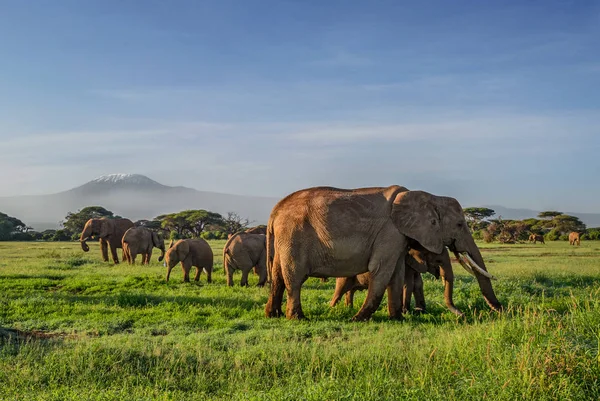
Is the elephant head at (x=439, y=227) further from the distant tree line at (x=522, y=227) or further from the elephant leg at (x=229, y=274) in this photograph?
the distant tree line at (x=522, y=227)

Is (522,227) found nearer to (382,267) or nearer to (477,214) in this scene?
(477,214)

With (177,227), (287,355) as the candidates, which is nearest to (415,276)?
(287,355)

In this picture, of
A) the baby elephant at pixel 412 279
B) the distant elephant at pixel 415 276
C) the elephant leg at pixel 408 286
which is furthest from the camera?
the elephant leg at pixel 408 286

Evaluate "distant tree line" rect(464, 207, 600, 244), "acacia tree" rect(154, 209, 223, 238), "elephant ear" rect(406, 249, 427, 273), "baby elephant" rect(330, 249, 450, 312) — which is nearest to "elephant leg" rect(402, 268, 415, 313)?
"baby elephant" rect(330, 249, 450, 312)

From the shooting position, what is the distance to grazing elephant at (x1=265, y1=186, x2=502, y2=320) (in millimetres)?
11641

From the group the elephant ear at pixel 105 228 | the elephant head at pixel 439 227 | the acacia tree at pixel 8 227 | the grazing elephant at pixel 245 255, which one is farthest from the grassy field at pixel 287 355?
the acacia tree at pixel 8 227

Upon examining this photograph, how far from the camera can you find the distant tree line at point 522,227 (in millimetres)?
60156

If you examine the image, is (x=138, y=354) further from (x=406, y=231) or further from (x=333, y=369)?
(x=406, y=231)

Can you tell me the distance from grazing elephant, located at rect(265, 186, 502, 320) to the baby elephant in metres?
0.63

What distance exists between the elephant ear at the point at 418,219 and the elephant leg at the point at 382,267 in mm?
226

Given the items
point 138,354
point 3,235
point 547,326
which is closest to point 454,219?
point 547,326

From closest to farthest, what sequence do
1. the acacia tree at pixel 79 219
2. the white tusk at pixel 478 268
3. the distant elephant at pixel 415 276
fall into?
1. the white tusk at pixel 478 268
2. the distant elephant at pixel 415 276
3. the acacia tree at pixel 79 219

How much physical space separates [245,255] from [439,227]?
7414 millimetres

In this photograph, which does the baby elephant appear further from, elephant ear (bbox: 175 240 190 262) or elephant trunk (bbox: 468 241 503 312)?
elephant ear (bbox: 175 240 190 262)
